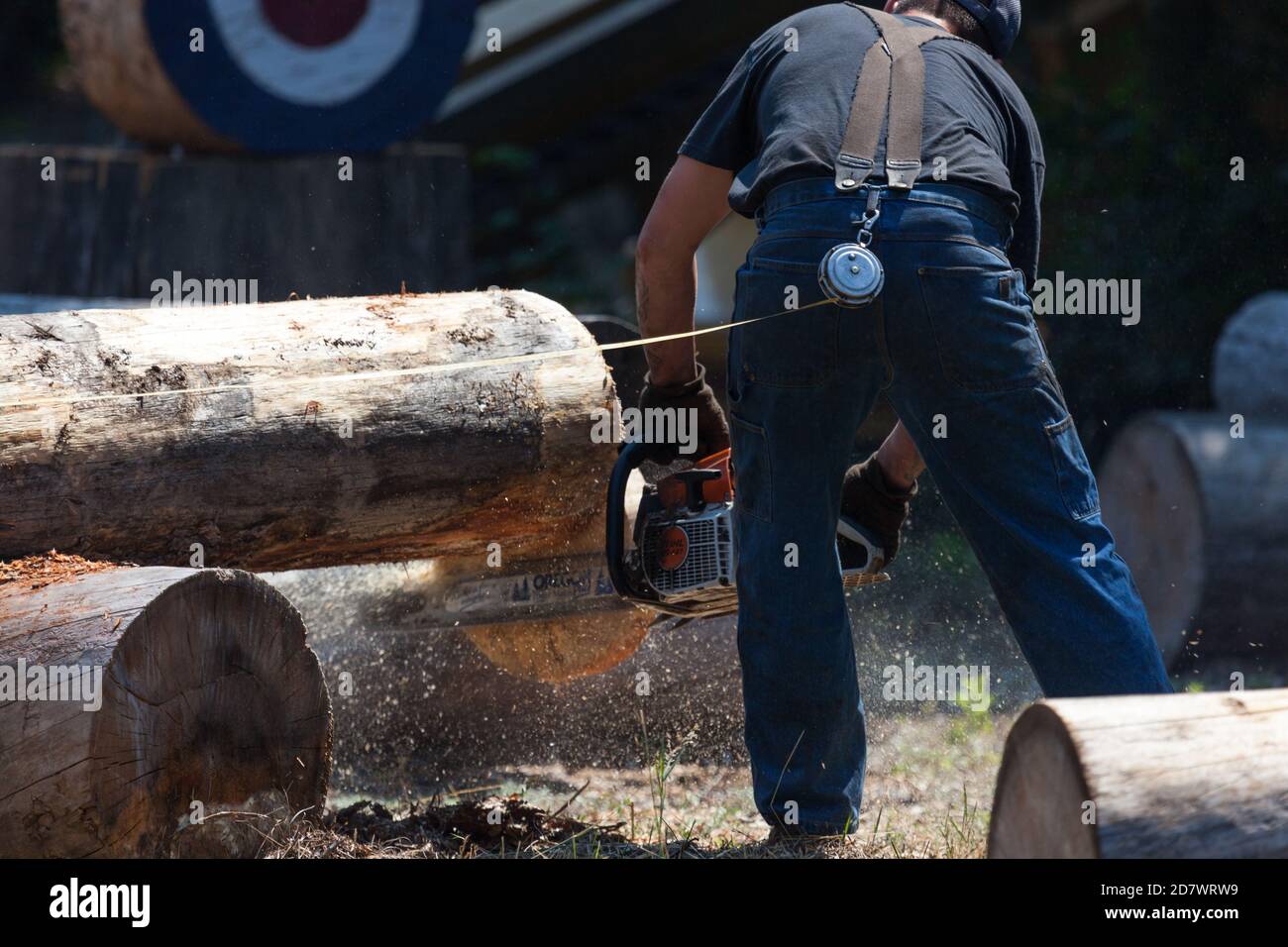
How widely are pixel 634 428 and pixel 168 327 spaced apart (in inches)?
45.8

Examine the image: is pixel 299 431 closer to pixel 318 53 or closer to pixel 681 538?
pixel 681 538

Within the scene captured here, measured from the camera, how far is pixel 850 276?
2.91 meters

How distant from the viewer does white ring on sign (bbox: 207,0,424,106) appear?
5973 millimetres

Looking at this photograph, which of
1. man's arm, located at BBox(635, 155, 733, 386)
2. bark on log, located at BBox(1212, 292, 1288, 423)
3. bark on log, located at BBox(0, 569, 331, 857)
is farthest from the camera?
bark on log, located at BBox(1212, 292, 1288, 423)

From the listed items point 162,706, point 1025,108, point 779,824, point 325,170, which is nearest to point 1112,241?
point 325,170

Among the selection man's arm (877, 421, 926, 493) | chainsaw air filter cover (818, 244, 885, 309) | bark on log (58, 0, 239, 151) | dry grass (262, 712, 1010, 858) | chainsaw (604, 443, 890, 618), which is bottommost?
dry grass (262, 712, 1010, 858)

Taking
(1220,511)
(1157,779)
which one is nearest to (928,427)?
(1157,779)

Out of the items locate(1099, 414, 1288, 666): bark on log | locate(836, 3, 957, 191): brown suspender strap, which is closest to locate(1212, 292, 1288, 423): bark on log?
locate(1099, 414, 1288, 666): bark on log

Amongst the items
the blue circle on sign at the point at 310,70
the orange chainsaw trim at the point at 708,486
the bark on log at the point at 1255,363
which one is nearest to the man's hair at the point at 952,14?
the orange chainsaw trim at the point at 708,486

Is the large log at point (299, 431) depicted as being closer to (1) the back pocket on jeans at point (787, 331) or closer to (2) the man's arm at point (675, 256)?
(2) the man's arm at point (675, 256)

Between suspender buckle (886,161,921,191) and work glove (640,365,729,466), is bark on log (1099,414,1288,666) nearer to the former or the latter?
work glove (640,365,729,466)

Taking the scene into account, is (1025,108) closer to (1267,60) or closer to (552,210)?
(1267,60)

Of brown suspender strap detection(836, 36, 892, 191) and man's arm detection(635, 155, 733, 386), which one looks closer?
brown suspender strap detection(836, 36, 892, 191)

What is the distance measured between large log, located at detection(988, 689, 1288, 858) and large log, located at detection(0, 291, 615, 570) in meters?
2.00
